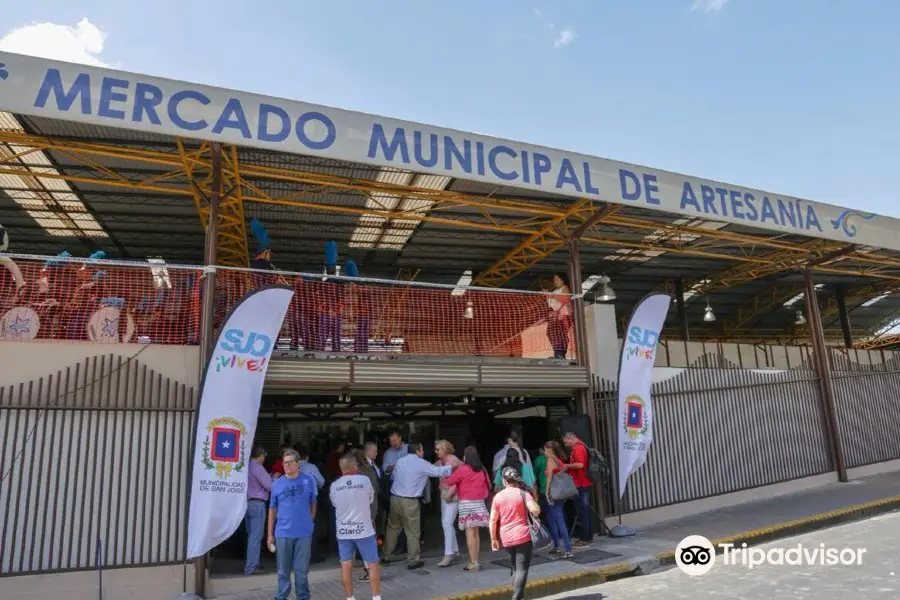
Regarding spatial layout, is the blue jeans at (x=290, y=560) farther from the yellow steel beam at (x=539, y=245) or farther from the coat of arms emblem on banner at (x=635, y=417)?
the yellow steel beam at (x=539, y=245)

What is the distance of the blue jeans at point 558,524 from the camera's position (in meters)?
8.77

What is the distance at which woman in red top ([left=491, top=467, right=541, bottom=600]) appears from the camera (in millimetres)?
6258

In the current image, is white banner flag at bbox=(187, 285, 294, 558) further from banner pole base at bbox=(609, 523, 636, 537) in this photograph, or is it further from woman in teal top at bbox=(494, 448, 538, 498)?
banner pole base at bbox=(609, 523, 636, 537)

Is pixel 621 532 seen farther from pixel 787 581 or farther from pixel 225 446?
pixel 225 446

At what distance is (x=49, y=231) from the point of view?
13.2m

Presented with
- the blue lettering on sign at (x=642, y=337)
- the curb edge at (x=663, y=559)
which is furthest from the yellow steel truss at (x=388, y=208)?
the curb edge at (x=663, y=559)

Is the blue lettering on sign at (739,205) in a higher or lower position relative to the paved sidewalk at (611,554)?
higher

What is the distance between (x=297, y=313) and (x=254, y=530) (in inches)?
117

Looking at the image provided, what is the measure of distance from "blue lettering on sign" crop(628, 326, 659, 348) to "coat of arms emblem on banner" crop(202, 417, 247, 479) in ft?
19.7

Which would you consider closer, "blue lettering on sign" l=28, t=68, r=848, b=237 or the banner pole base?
"blue lettering on sign" l=28, t=68, r=848, b=237

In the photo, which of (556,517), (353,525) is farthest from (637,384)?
(353,525)

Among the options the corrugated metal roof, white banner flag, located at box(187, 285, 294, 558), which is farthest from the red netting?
the corrugated metal roof

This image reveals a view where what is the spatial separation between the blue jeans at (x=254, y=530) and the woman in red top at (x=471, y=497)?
7.70 feet

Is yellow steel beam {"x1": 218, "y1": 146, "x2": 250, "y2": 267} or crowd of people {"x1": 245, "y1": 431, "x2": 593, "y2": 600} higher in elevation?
yellow steel beam {"x1": 218, "y1": 146, "x2": 250, "y2": 267}
